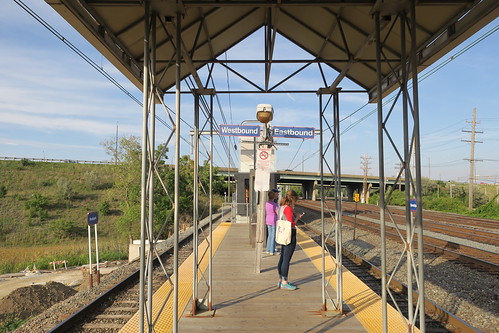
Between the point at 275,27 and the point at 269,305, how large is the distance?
4.39m

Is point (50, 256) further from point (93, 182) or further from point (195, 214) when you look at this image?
point (93, 182)

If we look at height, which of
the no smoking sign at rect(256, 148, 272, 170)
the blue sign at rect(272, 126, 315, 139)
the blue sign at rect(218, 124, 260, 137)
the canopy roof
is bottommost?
the no smoking sign at rect(256, 148, 272, 170)

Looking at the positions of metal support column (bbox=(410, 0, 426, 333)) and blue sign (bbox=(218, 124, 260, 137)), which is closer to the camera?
metal support column (bbox=(410, 0, 426, 333))

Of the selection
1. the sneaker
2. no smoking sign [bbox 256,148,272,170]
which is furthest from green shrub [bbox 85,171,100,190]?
the sneaker

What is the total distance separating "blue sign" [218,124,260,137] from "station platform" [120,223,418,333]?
11.0 ft

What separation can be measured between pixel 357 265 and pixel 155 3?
9714mm

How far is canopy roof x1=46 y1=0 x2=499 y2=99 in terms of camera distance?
4449 mm

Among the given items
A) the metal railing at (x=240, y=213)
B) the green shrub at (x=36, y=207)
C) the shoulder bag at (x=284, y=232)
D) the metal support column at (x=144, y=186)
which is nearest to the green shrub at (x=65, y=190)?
the green shrub at (x=36, y=207)

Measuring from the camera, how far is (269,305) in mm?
6461

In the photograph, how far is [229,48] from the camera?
23.4ft

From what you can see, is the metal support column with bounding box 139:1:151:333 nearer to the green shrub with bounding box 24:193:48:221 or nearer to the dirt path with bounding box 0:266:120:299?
the dirt path with bounding box 0:266:120:299

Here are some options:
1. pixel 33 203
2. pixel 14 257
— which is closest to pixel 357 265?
pixel 14 257

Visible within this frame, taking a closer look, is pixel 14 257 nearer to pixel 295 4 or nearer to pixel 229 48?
pixel 229 48

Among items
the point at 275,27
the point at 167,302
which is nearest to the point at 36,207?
the point at 167,302
